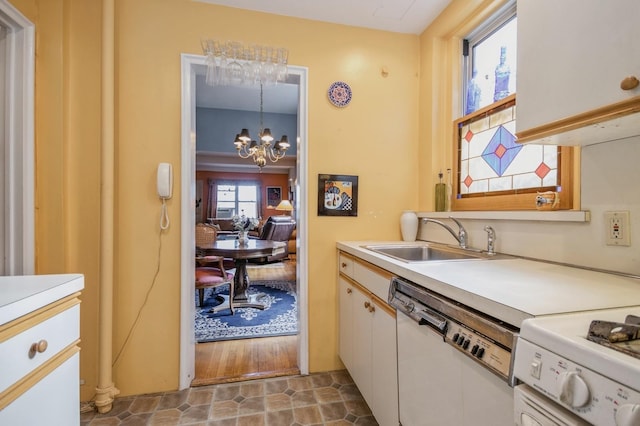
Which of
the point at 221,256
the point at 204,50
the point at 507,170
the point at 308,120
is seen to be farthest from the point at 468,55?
the point at 221,256

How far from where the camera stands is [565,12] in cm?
91

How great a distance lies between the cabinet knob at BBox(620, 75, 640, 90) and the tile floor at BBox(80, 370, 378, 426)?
178cm

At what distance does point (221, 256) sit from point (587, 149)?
3.10 m

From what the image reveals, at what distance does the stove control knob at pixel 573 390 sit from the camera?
49cm

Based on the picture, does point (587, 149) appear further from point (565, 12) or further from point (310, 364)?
point (310, 364)

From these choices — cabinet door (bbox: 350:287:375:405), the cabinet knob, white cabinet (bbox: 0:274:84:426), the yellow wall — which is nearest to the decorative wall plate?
the yellow wall

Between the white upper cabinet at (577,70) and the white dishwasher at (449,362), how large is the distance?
2.19 ft

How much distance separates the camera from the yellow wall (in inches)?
66.0

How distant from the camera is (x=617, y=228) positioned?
3.43ft

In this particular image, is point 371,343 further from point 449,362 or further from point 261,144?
point 261,144

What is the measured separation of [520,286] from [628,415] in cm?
49

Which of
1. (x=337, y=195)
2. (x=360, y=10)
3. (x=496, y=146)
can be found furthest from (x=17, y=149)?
(x=496, y=146)

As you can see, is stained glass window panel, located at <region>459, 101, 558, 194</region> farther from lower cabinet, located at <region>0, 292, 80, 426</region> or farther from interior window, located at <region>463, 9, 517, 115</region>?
lower cabinet, located at <region>0, 292, 80, 426</region>

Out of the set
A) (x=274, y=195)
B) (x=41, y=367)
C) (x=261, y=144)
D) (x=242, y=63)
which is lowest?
(x=41, y=367)
